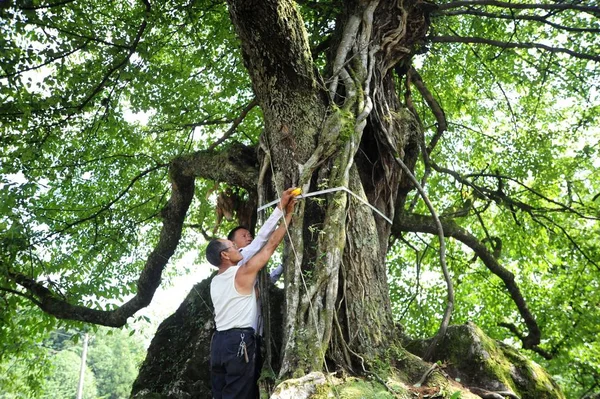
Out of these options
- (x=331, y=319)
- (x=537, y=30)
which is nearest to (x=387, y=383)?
(x=331, y=319)

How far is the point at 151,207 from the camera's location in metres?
8.71

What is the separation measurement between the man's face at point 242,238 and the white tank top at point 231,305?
0.72 metres

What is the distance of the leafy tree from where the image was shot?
3.93m

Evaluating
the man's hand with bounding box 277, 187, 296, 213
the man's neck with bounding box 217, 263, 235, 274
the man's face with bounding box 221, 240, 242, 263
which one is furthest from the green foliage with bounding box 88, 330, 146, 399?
the man's hand with bounding box 277, 187, 296, 213

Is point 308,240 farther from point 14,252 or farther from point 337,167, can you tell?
point 14,252

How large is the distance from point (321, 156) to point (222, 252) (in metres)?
1.06

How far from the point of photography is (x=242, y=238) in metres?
4.88

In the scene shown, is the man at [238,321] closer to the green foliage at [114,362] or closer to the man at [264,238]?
the man at [264,238]

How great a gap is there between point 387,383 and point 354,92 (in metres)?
2.29

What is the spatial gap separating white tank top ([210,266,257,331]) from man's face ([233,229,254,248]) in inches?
28.5

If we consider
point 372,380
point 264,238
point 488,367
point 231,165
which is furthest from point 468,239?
point 372,380

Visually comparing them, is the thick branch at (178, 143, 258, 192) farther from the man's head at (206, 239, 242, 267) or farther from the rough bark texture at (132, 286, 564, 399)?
the rough bark texture at (132, 286, 564, 399)

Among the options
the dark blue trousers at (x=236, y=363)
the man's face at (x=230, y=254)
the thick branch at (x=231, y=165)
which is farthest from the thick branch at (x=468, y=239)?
the dark blue trousers at (x=236, y=363)

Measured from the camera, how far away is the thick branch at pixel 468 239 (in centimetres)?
613
